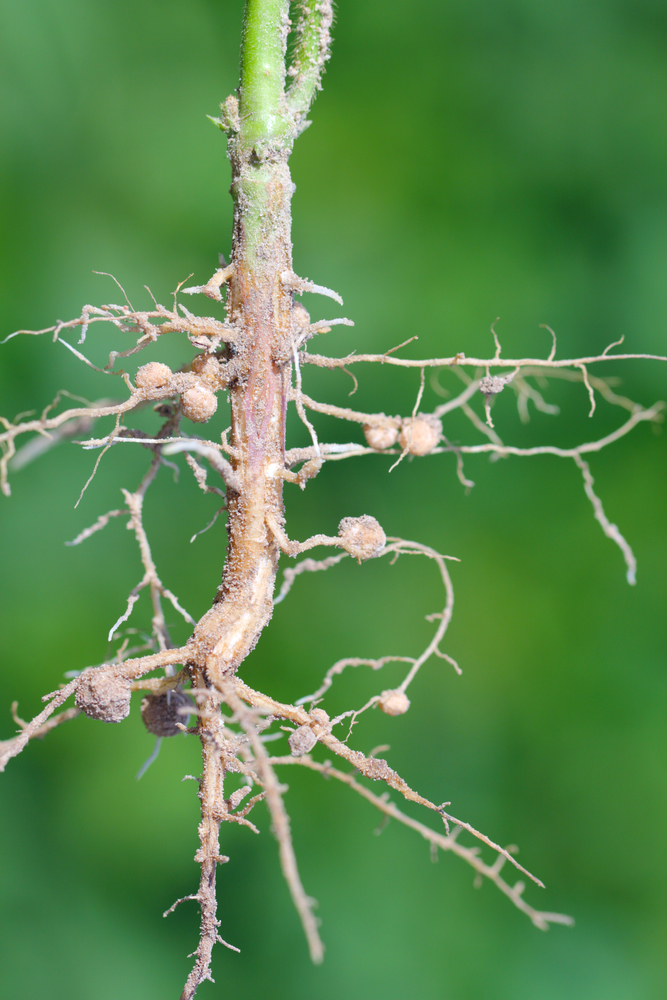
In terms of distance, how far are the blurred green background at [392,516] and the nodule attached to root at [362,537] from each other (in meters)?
0.79

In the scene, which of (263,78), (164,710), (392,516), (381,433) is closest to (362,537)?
(381,433)

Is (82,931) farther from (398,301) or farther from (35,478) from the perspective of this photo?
(398,301)

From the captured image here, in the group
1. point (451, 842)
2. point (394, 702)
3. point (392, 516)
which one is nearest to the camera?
point (451, 842)

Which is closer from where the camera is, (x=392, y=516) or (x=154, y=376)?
(x=154, y=376)

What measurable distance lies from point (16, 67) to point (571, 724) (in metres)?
1.52

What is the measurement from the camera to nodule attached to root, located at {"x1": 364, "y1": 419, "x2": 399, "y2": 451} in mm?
604

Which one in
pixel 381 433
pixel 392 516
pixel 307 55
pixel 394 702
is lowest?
pixel 394 702

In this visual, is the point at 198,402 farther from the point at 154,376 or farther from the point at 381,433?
the point at 381,433

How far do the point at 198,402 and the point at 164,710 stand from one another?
248 mm

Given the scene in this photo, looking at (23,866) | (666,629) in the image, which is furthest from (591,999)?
(23,866)

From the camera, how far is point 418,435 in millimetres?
605

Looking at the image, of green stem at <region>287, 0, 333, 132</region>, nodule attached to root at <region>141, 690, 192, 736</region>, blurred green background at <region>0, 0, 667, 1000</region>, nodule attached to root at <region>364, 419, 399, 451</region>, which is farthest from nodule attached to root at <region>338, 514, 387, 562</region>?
blurred green background at <region>0, 0, 667, 1000</region>

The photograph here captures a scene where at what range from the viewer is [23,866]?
4.29 ft

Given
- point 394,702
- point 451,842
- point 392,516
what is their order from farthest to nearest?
point 392,516
point 394,702
point 451,842
